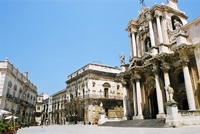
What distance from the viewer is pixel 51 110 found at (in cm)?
5678

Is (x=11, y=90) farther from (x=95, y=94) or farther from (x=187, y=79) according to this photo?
(x=187, y=79)

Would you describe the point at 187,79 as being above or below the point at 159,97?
above

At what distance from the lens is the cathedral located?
16641 mm

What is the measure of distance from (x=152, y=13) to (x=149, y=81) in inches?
348

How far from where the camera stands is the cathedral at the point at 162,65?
1664 cm

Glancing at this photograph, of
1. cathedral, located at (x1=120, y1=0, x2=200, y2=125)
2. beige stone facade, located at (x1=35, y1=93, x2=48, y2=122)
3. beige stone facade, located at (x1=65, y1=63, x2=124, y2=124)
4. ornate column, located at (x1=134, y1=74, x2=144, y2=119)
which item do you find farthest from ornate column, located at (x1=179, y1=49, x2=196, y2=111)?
beige stone facade, located at (x1=35, y1=93, x2=48, y2=122)

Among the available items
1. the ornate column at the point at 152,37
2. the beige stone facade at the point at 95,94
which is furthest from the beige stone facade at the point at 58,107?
the ornate column at the point at 152,37

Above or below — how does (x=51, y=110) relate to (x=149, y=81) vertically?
below

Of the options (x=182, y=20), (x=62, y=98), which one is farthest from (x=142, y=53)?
(x=62, y=98)

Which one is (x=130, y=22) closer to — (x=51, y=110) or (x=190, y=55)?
(x=190, y=55)

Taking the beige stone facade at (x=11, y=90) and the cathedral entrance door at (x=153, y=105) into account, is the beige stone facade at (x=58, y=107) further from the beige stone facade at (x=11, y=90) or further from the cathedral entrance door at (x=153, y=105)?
the cathedral entrance door at (x=153, y=105)

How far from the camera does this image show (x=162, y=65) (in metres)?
18.7

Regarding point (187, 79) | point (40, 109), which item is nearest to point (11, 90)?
point (187, 79)

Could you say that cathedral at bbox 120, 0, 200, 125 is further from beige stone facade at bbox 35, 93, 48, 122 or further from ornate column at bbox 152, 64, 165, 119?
beige stone facade at bbox 35, 93, 48, 122
